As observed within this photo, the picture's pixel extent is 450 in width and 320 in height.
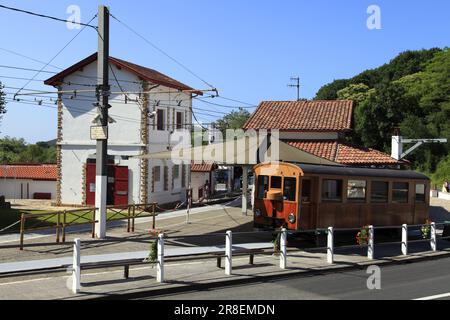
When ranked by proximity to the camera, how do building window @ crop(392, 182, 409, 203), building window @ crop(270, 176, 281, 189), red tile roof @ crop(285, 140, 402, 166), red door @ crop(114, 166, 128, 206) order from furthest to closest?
red door @ crop(114, 166, 128, 206), red tile roof @ crop(285, 140, 402, 166), building window @ crop(392, 182, 409, 203), building window @ crop(270, 176, 281, 189)

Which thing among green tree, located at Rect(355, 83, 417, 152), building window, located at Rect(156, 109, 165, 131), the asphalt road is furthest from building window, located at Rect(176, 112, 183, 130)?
green tree, located at Rect(355, 83, 417, 152)

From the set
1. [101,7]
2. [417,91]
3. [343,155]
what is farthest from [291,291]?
[417,91]

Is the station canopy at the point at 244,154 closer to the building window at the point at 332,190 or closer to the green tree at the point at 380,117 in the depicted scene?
the building window at the point at 332,190

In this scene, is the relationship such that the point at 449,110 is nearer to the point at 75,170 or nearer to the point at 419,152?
the point at 419,152

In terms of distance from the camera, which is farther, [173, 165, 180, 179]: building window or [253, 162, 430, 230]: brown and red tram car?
[173, 165, 180, 179]: building window

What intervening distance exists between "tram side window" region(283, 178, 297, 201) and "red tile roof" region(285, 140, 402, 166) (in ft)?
32.7

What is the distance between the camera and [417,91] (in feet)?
215

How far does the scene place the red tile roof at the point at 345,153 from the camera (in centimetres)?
2633

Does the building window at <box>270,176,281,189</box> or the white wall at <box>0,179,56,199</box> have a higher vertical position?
the building window at <box>270,176,281,189</box>

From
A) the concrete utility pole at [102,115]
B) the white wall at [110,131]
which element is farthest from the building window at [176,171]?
the concrete utility pole at [102,115]

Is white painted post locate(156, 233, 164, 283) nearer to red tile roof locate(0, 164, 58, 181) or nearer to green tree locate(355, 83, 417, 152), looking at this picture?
red tile roof locate(0, 164, 58, 181)

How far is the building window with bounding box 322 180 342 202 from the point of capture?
1723cm

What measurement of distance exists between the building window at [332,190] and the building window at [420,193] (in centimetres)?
452

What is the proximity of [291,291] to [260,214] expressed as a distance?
7067 mm
